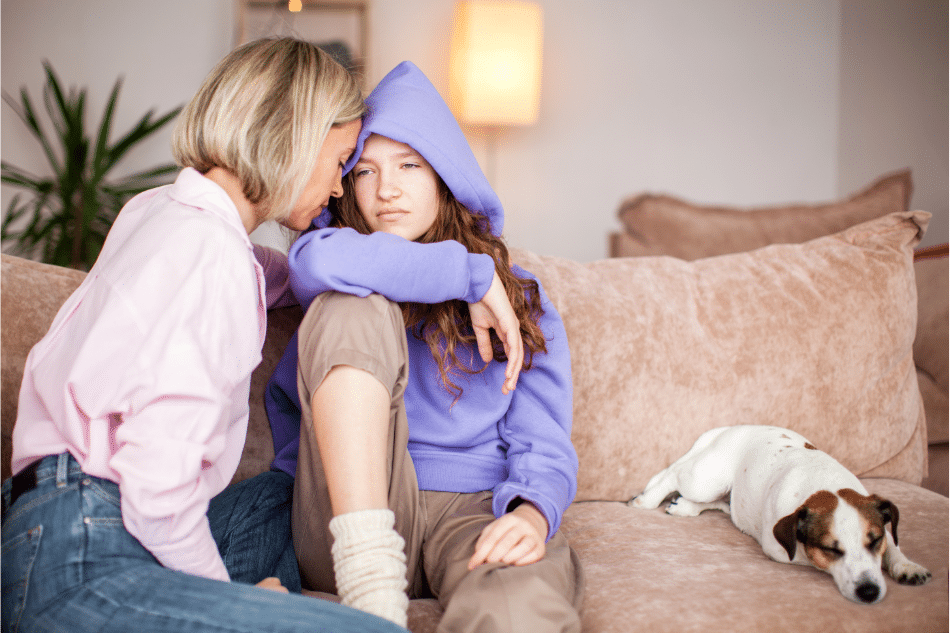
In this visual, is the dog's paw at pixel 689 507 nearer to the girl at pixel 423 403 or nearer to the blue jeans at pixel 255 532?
the girl at pixel 423 403

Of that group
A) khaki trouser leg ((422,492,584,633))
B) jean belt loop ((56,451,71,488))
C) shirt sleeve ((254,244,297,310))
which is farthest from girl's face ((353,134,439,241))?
jean belt loop ((56,451,71,488))

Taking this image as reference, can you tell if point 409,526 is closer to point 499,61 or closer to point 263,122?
point 263,122

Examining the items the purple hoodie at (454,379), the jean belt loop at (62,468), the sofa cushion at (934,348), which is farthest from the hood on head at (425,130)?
the sofa cushion at (934,348)

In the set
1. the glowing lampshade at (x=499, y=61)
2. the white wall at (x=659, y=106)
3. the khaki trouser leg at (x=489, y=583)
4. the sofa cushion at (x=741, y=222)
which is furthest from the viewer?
the white wall at (x=659, y=106)

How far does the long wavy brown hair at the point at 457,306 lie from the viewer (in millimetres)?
1154

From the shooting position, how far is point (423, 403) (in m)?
1.16

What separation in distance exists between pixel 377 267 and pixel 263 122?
0.26 metres

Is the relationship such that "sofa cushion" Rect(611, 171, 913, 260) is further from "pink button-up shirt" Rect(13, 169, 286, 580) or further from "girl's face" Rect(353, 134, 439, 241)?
"pink button-up shirt" Rect(13, 169, 286, 580)

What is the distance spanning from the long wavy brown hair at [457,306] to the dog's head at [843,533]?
0.53 metres

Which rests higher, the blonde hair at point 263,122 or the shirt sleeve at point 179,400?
the blonde hair at point 263,122

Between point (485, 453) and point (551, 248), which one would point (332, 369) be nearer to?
point (485, 453)

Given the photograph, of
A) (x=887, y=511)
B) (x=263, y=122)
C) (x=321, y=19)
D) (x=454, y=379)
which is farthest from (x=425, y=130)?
(x=321, y=19)

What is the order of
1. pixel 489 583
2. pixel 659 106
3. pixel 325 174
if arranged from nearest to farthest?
pixel 489 583
pixel 325 174
pixel 659 106

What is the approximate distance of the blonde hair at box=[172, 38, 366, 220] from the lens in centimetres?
93
